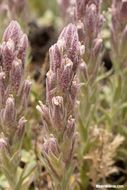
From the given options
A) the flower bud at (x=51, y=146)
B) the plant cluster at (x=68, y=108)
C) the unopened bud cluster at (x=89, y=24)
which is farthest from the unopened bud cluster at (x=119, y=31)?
the flower bud at (x=51, y=146)

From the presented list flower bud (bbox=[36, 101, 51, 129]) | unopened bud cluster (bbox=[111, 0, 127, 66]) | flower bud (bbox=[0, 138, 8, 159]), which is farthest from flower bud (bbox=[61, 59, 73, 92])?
unopened bud cluster (bbox=[111, 0, 127, 66])

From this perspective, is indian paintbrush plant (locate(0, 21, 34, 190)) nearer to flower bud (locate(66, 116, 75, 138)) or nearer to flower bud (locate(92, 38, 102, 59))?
flower bud (locate(66, 116, 75, 138))

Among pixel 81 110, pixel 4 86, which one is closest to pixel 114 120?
pixel 81 110

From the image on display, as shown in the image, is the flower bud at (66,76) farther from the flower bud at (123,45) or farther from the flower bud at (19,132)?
the flower bud at (123,45)

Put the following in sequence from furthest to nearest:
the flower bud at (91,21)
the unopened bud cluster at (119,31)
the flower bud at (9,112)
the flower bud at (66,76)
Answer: the unopened bud cluster at (119,31)
the flower bud at (91,21)
the flower bud at (9,112)
the flower bud at (66,76)

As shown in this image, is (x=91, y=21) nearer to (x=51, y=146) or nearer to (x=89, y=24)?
(x=89, y=24)

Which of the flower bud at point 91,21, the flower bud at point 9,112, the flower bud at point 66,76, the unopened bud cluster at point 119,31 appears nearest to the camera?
the flower bud at point 66,76

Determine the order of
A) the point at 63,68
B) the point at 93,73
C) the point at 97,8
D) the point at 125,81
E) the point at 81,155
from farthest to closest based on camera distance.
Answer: the point at 125,81, the point at 81,155, the point at 93,73, the point at 97,8, the point at 63,68

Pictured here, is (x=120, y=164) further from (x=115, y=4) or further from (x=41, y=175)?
(x=115, y=4)
